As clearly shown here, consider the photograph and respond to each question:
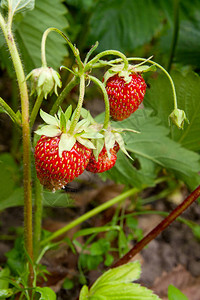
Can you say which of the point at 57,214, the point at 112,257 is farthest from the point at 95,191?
the point at 112,257

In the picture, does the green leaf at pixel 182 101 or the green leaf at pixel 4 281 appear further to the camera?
the green leaf at pixel 182 101

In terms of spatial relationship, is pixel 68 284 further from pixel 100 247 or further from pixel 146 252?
pixel 146 252

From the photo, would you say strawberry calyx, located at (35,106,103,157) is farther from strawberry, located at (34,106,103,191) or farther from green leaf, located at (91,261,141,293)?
green leaf, located at (91,261,141,293)

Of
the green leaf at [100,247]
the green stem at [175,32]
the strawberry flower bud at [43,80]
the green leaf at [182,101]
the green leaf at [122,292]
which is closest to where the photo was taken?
the strawberry flower bud at [43,80]

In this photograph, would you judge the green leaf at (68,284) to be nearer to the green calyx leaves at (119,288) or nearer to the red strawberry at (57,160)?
the green calyx leaves at (119,288)

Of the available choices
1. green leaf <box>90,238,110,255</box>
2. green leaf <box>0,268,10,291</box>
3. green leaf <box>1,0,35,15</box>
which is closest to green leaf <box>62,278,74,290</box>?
green leaf <box>90,238,110,255</box>

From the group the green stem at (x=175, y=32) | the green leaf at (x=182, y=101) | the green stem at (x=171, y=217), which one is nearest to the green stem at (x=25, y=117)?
the green stem at (x=171, y=217)

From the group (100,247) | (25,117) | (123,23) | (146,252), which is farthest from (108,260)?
(123,23)

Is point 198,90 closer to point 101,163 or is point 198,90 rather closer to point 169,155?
point 169,155
